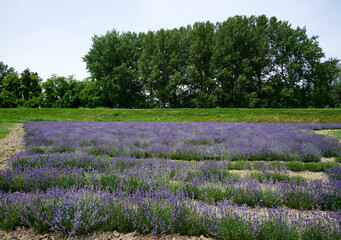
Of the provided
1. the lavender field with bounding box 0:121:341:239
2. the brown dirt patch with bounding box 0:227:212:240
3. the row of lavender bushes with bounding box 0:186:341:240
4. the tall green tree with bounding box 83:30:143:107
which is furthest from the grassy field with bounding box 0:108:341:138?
the brown dirt patch with bounding box 0:227:212:240

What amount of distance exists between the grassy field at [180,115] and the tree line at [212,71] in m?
6.85

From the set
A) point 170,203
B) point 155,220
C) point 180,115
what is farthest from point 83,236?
point 180,115

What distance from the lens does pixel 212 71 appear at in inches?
1231

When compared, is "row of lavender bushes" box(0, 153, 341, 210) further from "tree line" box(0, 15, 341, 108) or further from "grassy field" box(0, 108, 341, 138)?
"tree line" box(0, 15, 341, 108)

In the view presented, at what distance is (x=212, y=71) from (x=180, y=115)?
12589 millimetres

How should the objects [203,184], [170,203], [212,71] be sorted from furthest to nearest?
[212,71]
[203,184]
[170,203]

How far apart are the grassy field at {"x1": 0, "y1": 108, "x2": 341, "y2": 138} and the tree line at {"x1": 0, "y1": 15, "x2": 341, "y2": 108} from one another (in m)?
6.85

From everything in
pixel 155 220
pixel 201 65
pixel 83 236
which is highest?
pixel 201 65

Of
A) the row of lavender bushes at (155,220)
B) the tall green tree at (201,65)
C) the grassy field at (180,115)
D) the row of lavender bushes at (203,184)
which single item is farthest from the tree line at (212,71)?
the row of lavender bushes at (155,220)

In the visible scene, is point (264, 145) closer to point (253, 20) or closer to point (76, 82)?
point (253, 20)

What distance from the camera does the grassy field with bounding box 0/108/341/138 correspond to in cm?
2146

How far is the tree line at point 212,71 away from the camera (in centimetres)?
3014

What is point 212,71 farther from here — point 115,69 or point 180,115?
point 115,69

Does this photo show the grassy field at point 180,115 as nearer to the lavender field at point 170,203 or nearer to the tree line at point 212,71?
the tree line at point 212,71
